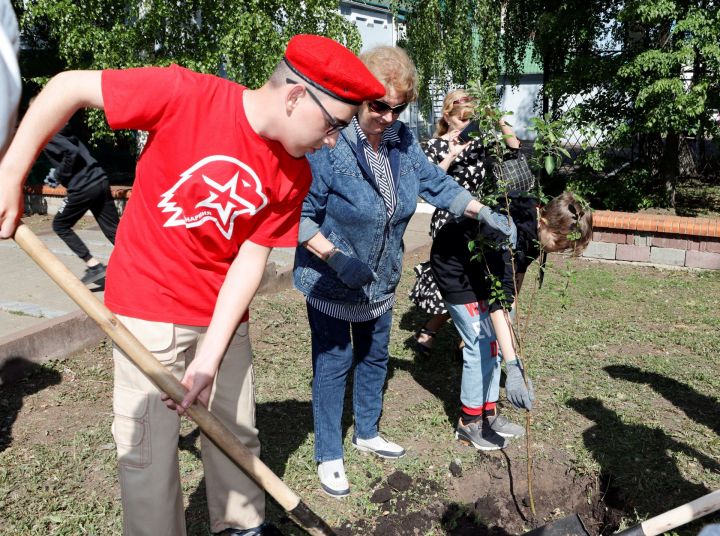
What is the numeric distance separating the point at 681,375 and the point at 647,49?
5.32m

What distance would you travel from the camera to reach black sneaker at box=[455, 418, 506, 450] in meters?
3.48

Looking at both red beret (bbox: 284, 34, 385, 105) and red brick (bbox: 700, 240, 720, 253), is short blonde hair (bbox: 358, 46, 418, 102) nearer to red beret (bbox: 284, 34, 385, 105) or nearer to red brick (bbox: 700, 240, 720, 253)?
red beret (bbox: 284, 34, 385, 105)

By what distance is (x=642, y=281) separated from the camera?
21.5ft

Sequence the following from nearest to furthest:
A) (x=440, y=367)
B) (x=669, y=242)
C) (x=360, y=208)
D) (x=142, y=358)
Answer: (x=142, y=358)
(x=360, y=208)
(x=440, y=367)
(x=669, y=242)

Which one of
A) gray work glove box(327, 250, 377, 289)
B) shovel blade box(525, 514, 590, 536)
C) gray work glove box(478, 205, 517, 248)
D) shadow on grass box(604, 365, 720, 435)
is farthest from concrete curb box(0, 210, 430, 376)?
Result: shadow on grass box(604, 365, 720, 435)

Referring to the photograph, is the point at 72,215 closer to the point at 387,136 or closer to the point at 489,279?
the point at 387,136

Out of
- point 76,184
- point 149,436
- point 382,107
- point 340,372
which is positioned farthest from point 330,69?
point 76,184

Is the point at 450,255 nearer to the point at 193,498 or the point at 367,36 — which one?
the point at 193,498

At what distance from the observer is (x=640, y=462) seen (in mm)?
3354

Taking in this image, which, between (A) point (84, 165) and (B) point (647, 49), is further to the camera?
(B) point (647, 49)

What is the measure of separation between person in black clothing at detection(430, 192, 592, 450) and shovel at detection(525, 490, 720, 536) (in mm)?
634

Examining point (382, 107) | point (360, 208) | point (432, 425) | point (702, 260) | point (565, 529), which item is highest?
point (382, 107)

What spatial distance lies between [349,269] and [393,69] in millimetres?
817

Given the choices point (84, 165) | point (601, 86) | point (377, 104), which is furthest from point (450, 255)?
point (601, 86)
